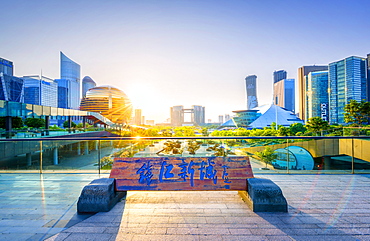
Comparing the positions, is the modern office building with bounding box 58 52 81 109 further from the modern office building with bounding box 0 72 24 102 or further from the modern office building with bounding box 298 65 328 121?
the modern office building with bounding box 298 65 328 121

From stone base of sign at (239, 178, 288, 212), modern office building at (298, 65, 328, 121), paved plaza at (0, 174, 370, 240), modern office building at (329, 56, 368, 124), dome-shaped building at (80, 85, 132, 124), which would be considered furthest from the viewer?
modern office building at (298, 65, 328, 121)

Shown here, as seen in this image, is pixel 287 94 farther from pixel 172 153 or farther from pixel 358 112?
pixel 172 153

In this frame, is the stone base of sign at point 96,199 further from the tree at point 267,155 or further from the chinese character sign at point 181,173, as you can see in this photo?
the tree at point 267,155

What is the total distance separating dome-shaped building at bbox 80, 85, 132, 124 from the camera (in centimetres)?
10631

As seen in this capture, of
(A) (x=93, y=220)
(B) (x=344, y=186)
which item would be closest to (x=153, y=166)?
(A) (x=93, y=220)

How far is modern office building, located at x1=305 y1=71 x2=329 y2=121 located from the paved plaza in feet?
376

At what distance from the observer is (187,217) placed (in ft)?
8.93

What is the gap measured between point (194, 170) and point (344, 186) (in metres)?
3.25

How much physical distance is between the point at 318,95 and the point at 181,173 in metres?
121

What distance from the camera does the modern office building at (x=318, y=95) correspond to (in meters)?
99.9

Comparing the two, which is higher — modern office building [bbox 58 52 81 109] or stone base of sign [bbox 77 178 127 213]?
modern office building [bbox 58 52 81 109]

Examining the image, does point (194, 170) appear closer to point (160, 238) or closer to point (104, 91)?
point (160, 238)

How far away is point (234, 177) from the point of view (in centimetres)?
313

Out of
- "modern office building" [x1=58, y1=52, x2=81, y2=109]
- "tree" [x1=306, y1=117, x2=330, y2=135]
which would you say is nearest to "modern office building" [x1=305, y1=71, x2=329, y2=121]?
"tree" [x1=306, y1=117, x2=330, y2=135]
